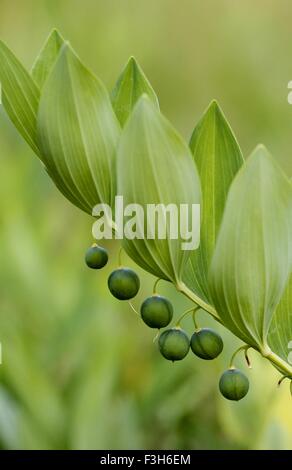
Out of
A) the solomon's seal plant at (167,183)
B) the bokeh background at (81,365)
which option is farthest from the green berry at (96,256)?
the bokeh background at (81,365)

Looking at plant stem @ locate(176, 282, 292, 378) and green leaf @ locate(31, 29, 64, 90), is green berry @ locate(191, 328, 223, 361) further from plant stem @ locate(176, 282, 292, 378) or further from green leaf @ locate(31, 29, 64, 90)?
green leaf @ locate(31, 29, 64, 90)

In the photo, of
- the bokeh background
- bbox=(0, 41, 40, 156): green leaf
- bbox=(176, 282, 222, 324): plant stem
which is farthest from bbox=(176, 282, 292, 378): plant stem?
the bokeh background

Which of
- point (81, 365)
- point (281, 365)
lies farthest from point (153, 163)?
point (81, 365)

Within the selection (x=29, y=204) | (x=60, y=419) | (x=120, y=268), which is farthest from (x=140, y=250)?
(x=29, y=204)

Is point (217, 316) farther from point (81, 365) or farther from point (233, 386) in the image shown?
point (81, 365)

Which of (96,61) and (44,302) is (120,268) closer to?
(44,302)

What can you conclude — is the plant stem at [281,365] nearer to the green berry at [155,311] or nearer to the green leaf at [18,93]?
the green berry at [155,311]
